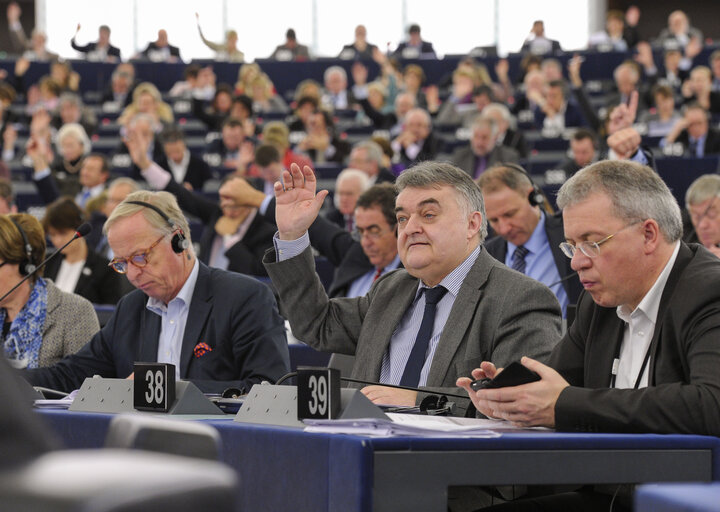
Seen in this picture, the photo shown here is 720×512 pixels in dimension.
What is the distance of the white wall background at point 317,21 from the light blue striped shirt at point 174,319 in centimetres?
1695

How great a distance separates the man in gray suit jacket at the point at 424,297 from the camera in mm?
2881

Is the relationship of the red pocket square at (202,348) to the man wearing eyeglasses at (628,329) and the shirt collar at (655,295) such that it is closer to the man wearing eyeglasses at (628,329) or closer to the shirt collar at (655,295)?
the man wearing eyeglasses at (628,329)

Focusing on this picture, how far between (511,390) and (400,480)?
1.61 feet

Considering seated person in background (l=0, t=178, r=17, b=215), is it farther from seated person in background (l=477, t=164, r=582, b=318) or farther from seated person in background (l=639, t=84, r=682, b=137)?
seated person in background (l=639, t=84, r=682, b=137)

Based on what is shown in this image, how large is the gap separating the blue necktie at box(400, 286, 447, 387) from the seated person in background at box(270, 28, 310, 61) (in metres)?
14.6

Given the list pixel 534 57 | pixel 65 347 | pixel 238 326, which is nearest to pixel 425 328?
pixel 238 326

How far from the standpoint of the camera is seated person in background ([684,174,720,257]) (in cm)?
546

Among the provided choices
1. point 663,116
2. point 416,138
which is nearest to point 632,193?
point 416,138

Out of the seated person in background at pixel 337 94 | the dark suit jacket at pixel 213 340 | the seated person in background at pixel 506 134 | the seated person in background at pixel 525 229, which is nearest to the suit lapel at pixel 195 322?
the dark suit jacket at pixel 213 340

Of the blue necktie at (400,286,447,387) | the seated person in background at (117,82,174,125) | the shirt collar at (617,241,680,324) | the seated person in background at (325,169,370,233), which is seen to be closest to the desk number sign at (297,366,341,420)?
the shirt collar at (617,241,680,324)

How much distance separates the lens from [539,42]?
17.3 meters

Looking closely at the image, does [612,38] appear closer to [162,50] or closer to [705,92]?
[705,92]

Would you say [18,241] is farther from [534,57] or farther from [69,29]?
[69,29]

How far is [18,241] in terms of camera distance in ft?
12.9
